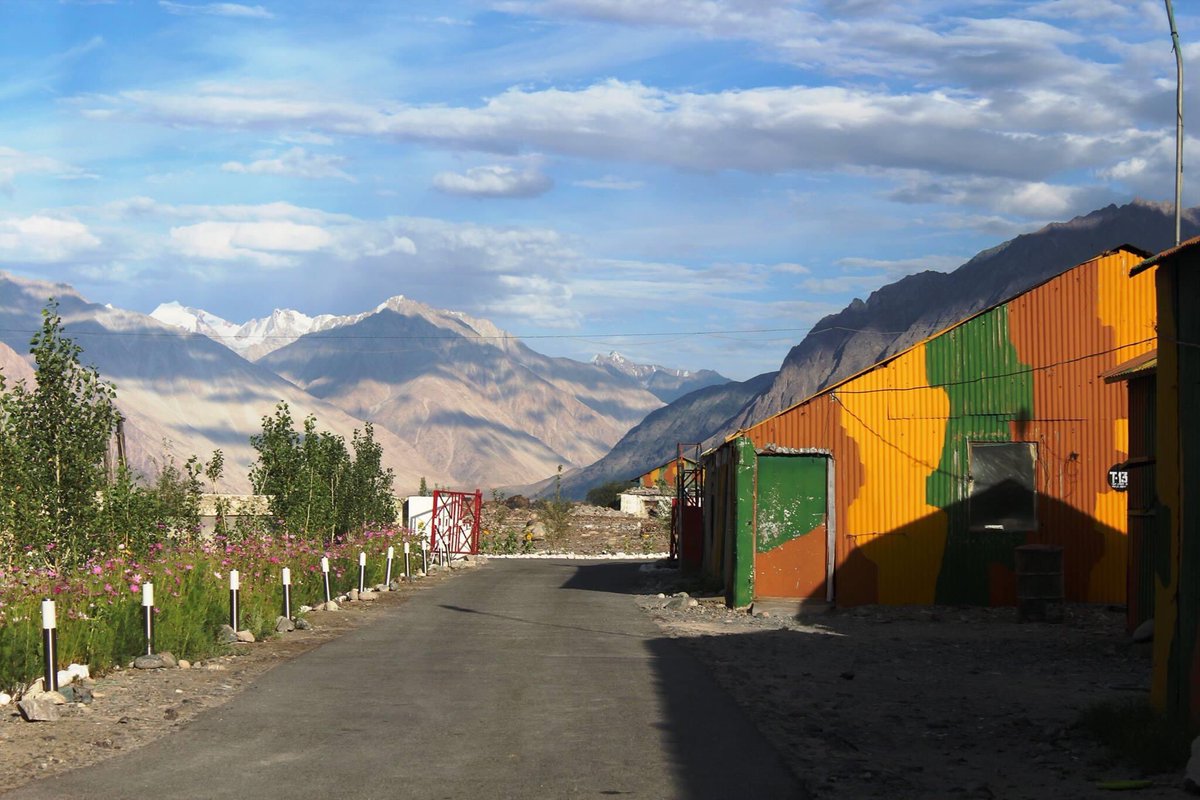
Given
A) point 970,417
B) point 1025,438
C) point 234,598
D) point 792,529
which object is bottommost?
point 234,598

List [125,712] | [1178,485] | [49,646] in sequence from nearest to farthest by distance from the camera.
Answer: [1178,485]
[125,712]
[49,646]

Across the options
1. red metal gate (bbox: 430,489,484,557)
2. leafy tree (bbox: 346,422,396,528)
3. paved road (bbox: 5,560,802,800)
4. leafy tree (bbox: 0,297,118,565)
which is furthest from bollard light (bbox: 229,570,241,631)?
red metal gate (bbox: 430,489,484,557)

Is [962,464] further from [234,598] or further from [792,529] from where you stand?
[234,598]

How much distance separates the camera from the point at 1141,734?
10.7 m

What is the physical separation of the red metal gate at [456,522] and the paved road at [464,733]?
30422mm

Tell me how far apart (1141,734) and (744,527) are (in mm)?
14473

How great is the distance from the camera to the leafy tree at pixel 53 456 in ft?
58.7

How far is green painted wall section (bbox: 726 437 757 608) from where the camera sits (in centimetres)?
2506

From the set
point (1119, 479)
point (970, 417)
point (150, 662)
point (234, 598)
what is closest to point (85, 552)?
point (234, 598)

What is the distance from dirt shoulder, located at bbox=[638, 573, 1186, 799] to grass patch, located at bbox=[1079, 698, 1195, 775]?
146 mm

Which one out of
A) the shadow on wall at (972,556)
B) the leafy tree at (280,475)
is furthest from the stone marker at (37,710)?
the leafy tree at (280,475)

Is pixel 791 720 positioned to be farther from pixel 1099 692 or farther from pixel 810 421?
pixel 810 421

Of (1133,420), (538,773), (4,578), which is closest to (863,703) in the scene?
(538,773)

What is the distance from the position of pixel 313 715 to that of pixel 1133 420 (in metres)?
13.0
